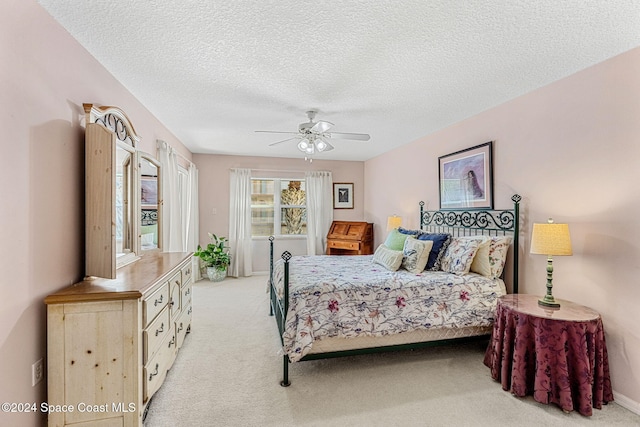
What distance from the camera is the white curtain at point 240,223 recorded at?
561 centimetres

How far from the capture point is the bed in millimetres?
2244

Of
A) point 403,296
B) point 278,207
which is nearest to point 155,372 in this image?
point 403,296

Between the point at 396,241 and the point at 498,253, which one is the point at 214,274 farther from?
the point at 498,253

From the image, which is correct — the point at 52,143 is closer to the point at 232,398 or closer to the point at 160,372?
the point at 160,372

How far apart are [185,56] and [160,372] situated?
87.4 inches

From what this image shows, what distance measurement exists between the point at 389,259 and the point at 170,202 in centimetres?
282

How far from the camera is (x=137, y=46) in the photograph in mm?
1943

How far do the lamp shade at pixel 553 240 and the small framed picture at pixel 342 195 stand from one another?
4.21 m

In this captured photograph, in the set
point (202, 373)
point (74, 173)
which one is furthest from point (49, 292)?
point (202, 373)

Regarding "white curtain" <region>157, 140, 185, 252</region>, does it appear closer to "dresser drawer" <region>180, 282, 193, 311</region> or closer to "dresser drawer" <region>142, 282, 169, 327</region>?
"dresser drawer" <region>180, 282, 193, 311</region>

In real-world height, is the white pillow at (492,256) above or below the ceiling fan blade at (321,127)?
below

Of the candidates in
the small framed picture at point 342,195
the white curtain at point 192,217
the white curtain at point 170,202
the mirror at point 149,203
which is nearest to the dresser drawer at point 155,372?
the mirror at point 149,203

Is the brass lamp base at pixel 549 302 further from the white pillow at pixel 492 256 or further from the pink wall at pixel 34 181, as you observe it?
the pink wall at pixel 34 181

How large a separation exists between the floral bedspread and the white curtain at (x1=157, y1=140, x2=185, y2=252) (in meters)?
1.87
